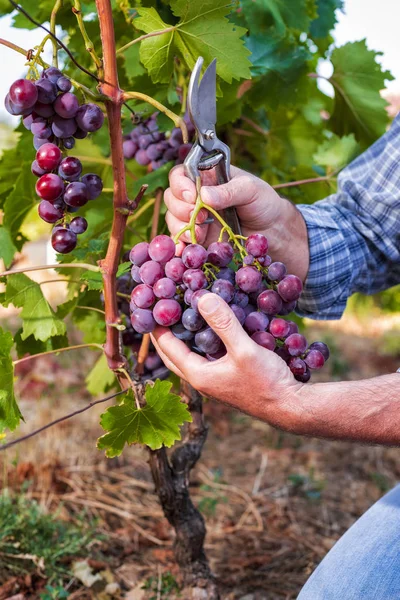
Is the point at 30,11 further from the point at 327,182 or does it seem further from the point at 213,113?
the point at 327,182

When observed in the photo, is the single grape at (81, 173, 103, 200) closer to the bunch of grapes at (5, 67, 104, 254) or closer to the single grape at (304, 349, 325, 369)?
the bunch of grapes at (5, 67, 104, 254)

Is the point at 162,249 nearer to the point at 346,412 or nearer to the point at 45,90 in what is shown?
the point at 45,90

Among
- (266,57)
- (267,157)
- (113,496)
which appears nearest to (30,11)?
(266,57)

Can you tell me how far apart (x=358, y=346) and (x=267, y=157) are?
2915mm

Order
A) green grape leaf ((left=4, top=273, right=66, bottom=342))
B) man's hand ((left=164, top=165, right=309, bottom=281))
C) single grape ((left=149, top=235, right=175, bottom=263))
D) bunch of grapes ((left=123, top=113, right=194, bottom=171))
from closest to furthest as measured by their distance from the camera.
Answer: single grape ((left=149, top=235, right=175, bottom=263)) → man's hand ((left=164, top=165, right=309, bottom=281)) → green grape leaf ((left=4, top=273, right=66, bottom=342)) → bunch of grapes ((left=123, top=113, right=194, bottom=171))

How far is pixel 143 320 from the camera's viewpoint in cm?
114

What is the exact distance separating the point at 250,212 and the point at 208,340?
1.33ft

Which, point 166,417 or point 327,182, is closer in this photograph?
point 166,417

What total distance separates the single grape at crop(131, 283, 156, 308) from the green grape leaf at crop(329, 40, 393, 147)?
1146mm

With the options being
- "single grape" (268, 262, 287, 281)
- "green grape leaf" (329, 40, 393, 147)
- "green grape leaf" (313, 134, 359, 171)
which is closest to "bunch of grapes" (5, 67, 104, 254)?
"single grape" (268, 262, 287, 281)

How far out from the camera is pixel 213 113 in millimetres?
1214

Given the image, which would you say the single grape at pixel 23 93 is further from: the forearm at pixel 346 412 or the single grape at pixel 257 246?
the forearm at pixel 346 412

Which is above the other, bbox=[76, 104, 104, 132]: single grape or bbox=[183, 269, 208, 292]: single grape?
bbox=[76, 104, 104, 132]: single grape

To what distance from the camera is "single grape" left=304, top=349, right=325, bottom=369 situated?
1.13m
